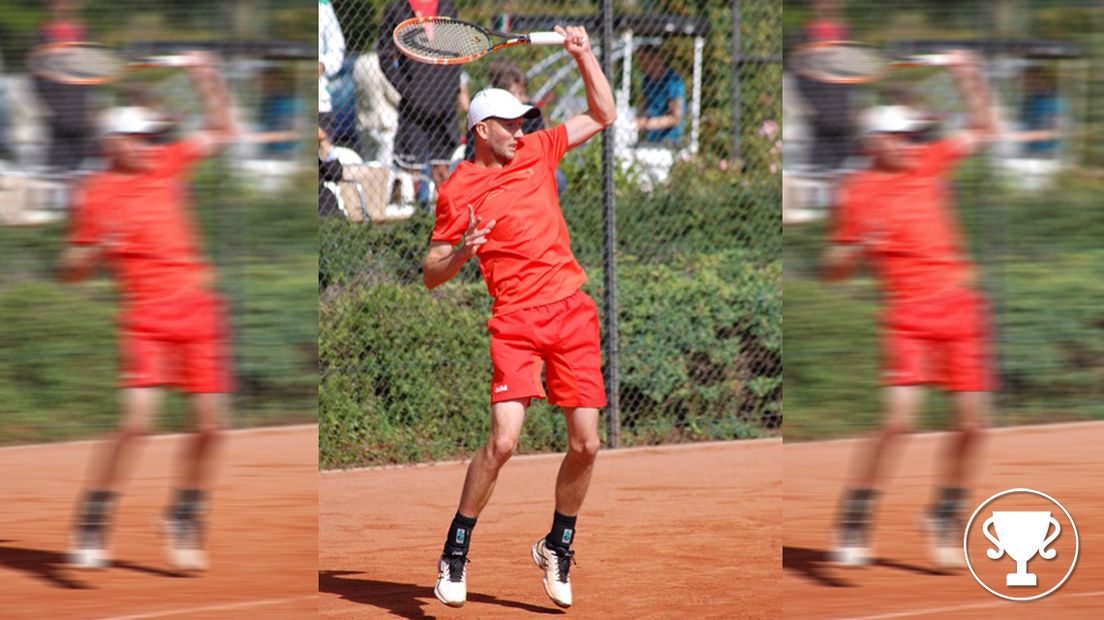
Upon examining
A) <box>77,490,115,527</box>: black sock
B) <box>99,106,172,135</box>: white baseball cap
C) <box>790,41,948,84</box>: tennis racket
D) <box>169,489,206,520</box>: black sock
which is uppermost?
<box>790,41,948,84</box>: tennis racket

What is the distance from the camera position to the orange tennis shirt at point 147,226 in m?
3.66

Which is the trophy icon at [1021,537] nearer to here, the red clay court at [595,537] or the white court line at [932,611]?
the white court line at [932,611]

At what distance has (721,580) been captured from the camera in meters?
6.34

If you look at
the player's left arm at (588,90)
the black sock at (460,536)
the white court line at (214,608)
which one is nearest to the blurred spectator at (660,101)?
the player's left arm at (588,90)

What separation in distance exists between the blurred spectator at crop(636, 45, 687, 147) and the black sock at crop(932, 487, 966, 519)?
712 cm

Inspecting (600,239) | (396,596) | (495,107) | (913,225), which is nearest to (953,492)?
(913,225)

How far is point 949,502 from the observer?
3.85m

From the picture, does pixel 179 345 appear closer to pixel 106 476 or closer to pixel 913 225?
pixel 106 476

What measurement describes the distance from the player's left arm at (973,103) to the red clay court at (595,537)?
2.47m

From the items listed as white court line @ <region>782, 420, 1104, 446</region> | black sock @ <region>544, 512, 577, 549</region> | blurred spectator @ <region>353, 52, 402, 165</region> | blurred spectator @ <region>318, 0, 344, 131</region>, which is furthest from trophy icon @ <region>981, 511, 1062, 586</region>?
blurred spectator @ <region>353, 52, 402, 165</region>

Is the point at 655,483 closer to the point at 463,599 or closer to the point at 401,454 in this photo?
the point at 401,454

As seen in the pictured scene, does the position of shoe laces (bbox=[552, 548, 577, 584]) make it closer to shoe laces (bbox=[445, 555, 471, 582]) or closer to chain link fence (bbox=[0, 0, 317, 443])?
shoe laces (bbox=[445, 555, 471, 582])

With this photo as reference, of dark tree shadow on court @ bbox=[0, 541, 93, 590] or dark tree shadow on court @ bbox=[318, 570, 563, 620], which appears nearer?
dark tree shadow on court @ bbox=[0, 541, 93, 590]

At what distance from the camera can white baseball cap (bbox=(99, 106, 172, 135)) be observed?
372cm
